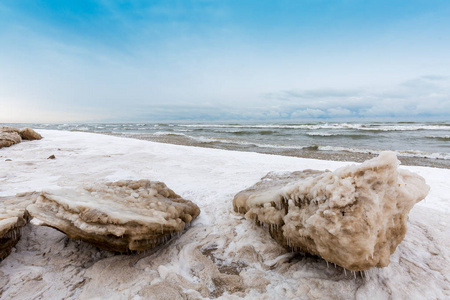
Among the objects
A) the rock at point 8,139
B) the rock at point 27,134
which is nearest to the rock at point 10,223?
the rock at point 8,139

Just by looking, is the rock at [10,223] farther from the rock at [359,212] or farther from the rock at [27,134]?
the rock at [27,134]

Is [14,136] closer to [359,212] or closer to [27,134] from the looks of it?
[27,134]

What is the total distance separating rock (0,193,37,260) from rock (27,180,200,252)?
0.17 metres

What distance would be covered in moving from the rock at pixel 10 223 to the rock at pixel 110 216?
6.7 inches

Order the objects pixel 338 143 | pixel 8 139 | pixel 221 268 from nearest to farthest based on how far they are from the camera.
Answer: pixel 221 268
pixel 8 139
pixel 338 143

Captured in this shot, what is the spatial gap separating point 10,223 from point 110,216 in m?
0.91

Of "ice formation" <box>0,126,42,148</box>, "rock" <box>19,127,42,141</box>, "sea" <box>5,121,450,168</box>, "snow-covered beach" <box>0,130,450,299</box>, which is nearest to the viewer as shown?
"snow-covered beach" <box>0,130,450,299</box>

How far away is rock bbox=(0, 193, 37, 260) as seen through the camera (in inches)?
76.5

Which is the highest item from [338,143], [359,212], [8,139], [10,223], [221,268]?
[359,212]

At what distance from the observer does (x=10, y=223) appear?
197 centimetres

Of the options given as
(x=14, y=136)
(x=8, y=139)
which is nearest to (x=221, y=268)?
(x=8, y=139)

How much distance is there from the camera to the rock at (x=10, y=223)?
76.5 inches

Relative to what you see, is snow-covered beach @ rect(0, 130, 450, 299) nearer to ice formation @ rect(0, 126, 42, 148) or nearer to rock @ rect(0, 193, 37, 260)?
rock @ rect(0, 193, 37, 260)

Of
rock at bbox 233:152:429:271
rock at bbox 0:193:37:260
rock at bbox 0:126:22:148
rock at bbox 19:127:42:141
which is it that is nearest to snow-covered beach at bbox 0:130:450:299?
rock at bbox 0:193:37:260
